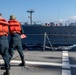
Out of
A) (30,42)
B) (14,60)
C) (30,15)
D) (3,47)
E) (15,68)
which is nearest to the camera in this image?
(3,47)

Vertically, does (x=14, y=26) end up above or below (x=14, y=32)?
above

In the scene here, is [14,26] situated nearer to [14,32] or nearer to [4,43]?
[14,32]

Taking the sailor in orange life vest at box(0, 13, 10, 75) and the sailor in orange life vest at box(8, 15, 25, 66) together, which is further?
the sailor in orange life vest at box(8, 15, 25, 66)

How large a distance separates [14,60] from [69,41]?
5563cm

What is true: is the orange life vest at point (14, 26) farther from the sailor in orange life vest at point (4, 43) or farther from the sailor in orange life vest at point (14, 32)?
the sailor in orange life vest at point (4, 43)

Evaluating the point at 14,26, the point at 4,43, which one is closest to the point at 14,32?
the point at 14,26

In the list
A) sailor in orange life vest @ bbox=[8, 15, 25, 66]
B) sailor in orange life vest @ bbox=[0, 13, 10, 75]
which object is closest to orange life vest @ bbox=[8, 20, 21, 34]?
sailor in orange life vest @ bbox=[8, 15, 25, 66]

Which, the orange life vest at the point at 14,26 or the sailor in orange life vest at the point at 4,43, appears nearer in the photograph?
the sailor in orange life vest at the point at 4,43

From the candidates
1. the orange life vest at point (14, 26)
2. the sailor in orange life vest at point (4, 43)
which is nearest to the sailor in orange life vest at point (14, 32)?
the orange life vest at point (14, 26)

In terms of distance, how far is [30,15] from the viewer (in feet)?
284

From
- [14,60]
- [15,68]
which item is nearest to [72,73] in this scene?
[15,68]

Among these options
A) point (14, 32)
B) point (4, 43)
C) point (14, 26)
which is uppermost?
point (14, 26)

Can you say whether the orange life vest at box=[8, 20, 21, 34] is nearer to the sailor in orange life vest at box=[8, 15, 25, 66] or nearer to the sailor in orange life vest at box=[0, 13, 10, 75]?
the sailor in orange life vest at box=[8, 15, 25, 66]

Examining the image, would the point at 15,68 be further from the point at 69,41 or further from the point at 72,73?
the point at 69,41
